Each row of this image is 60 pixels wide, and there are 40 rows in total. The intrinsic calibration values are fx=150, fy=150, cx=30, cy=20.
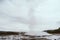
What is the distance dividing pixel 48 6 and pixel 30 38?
581mm

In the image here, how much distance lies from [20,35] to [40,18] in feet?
1.36

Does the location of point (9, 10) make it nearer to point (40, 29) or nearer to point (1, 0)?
point (1, 0)

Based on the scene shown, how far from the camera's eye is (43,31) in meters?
2.36

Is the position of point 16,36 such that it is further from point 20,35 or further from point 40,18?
point 40,18

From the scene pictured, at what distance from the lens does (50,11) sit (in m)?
2.38

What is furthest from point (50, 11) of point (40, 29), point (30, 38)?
point (30, 38)

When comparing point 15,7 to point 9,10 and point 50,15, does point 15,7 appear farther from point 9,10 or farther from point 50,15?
point 50,15

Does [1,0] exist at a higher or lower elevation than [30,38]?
higher

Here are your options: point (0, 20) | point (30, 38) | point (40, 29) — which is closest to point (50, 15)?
point (40, 29)

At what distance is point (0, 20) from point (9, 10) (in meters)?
0.21

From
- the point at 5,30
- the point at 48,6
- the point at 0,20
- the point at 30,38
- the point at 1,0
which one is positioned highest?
the point at 1,0

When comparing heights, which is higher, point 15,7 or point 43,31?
point 15,7

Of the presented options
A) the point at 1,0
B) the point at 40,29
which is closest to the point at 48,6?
the point at 40,29

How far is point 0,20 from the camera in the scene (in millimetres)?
2381
